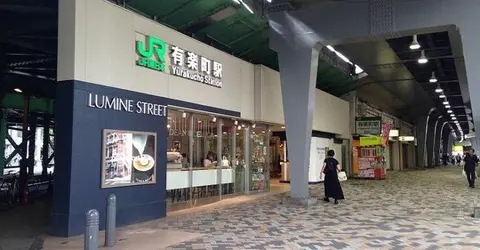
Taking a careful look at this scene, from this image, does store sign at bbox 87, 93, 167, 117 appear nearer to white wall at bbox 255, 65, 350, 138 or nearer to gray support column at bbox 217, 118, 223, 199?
gray support column at bbox 217, 118, 223, 199

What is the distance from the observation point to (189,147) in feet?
35.8

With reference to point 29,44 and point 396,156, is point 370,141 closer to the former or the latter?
point 29,44

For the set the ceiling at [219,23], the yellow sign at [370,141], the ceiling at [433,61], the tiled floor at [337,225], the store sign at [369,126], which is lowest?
the tiled floor at [337,225]

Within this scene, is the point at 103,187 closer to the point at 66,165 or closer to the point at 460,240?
the point at 66,165

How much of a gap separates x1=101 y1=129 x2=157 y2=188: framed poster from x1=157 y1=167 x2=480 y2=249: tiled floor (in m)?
1.10

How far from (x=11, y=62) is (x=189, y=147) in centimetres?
780

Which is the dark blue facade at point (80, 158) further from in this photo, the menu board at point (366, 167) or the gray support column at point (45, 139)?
the menu board at point (366, 167)

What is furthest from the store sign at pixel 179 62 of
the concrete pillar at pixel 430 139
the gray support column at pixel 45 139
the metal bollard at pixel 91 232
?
the concrete pillar at pixel 430 139

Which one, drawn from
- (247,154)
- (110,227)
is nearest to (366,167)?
(247,154)

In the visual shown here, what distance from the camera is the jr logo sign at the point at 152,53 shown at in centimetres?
861

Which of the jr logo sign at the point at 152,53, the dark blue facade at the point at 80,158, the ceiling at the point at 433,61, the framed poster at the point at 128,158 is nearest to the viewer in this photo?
the dark blue facade at the point at 80,158

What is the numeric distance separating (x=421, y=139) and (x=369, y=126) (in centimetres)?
2131

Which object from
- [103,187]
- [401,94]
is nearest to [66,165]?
[103,187]

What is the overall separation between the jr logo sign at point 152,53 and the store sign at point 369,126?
15.4 meters
